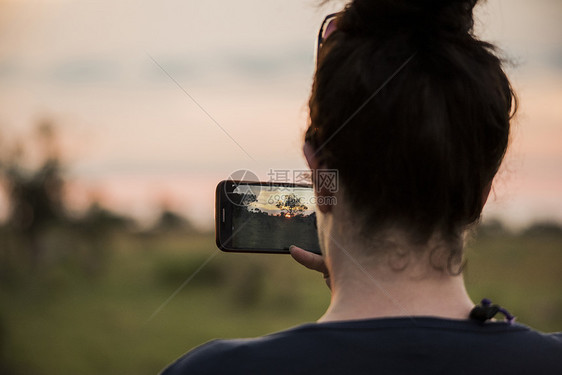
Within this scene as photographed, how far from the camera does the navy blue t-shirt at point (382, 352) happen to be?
97 centimetres

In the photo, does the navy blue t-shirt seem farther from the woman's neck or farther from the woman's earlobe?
the woman's earlobe

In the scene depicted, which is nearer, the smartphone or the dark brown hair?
the dark brown hair

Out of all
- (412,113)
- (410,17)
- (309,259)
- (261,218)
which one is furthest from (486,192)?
(261,218)

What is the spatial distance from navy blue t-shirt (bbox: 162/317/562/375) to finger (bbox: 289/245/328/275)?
2.23ft

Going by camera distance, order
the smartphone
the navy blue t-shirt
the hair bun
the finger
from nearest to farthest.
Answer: the navy blue t-shirt
the hair bun
the finger
the smartphone

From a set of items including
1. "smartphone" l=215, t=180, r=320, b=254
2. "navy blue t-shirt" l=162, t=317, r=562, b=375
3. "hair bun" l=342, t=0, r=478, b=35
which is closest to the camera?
"navy blue t-shirt" l=162, t=317, r=562, b=375

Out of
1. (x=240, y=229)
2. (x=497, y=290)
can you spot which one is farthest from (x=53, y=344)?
(x=240, y=229)

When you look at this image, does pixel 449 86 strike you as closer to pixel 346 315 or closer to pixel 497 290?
pixel 346 315

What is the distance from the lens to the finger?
1.69m

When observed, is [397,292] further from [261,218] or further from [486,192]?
[261,218]

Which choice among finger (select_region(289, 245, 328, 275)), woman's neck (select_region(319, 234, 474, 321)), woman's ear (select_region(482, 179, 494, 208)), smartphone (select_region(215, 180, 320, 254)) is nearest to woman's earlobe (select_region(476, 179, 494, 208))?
woman's ear (select_region(482, 179, 494, 208))

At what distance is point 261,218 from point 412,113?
97 centimetres

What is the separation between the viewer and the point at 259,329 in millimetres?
41094

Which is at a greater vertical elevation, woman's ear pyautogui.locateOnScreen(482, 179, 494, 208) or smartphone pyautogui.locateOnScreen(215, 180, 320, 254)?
woman's ear pyautogui.locateOnScreen(482, 179, 494, 208)
